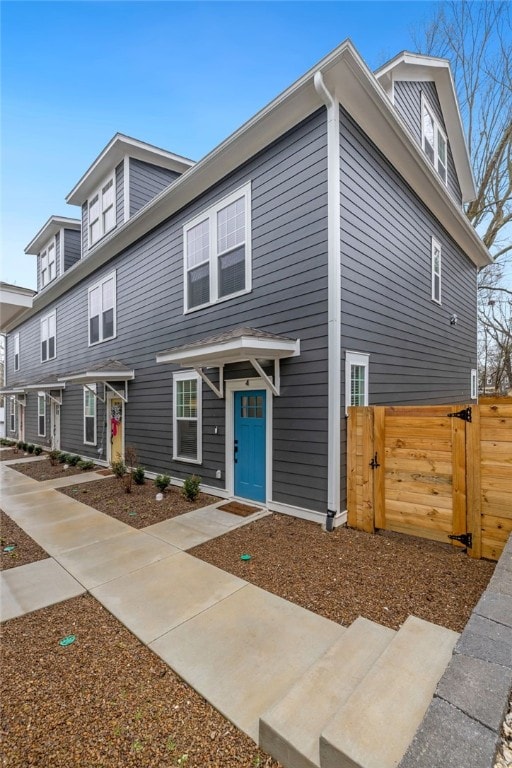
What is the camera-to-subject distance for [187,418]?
740cm

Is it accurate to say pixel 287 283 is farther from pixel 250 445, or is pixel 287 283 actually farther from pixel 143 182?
pixel 143 182

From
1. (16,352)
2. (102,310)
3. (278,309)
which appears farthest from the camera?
(16,352)

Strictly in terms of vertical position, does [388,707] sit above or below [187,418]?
below

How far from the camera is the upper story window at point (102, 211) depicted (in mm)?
10109

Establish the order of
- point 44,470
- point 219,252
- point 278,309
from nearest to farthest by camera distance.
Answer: point 278,309
point 219,252
point 44,470

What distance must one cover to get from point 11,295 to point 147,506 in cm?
386

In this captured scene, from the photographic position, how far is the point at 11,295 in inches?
179

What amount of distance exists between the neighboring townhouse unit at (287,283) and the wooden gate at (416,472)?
279 millimetres

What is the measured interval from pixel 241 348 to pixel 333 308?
1.38m

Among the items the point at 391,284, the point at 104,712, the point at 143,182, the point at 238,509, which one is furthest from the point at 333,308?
the point at 143,182

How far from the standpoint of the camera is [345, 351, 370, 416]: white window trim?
507 cm

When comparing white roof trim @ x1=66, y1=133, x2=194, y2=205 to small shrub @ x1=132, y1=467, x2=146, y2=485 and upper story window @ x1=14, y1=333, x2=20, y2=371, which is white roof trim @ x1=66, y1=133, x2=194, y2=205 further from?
upper story window @ x1=14, y1=333, x2=20, y2=371

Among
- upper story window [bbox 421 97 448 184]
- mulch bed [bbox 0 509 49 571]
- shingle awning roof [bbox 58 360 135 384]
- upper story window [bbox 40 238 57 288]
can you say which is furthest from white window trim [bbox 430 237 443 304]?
upper story window [bbox 40 238 57 288]

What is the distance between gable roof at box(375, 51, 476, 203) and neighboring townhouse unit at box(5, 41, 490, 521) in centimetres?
5
